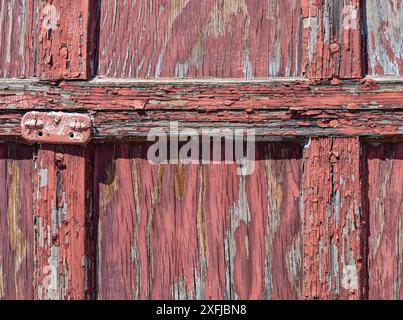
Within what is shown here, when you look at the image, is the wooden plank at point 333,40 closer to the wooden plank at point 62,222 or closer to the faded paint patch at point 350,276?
the faded paint patch at point 350,276

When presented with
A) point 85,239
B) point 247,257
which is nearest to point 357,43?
point 247,257

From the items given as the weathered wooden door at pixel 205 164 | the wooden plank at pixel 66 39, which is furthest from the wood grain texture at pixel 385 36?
the wooden plank at pixel 66 39

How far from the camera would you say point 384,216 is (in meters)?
1.83

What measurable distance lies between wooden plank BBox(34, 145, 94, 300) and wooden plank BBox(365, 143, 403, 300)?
99cm

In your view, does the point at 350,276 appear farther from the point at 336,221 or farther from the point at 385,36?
the point at 385,36

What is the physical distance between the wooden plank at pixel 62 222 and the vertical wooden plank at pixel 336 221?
0.79 m

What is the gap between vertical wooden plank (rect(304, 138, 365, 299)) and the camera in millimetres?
1759

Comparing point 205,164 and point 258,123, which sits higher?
point 258,123

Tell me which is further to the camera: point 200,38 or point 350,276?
point 200,38

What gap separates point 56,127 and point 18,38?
38 cm

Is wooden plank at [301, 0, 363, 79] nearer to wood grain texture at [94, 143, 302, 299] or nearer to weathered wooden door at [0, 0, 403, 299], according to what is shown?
weathered wooden door at [0, 0, 403, 299]

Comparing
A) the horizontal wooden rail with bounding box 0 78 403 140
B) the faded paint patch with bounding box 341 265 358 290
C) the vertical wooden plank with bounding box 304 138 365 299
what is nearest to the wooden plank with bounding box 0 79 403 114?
the horizontal wooden rail with bounding box 0 78 403 140

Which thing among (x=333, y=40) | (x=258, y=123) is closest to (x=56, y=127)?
(x=258, y=123)

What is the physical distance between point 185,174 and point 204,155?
3.8 inches
